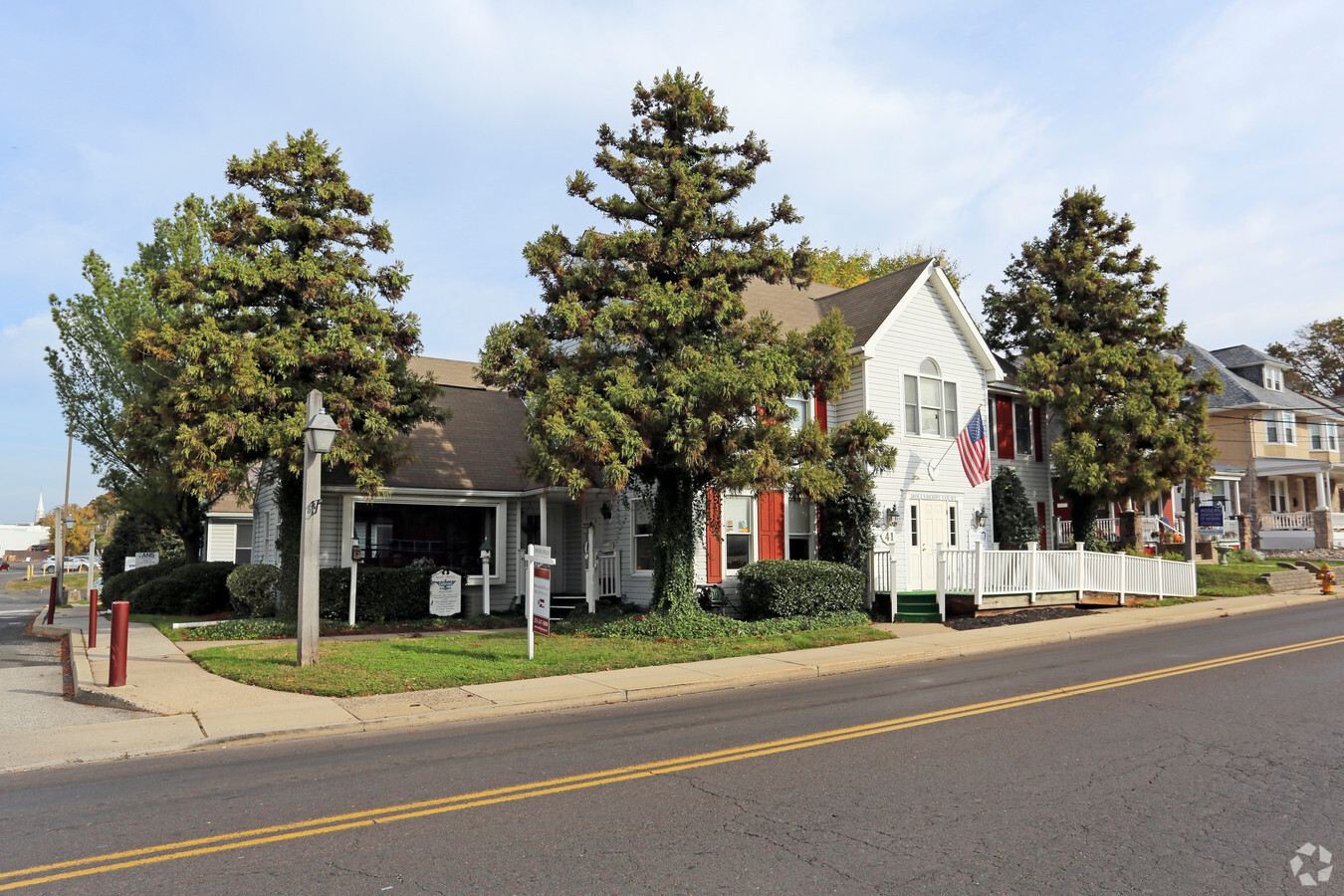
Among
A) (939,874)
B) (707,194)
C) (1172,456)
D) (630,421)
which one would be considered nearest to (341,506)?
(630,421)

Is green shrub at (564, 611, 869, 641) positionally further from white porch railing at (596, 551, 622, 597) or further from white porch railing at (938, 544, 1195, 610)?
white porch railing at (596, 551, 622, 597)

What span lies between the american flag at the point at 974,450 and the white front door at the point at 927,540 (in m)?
1.49

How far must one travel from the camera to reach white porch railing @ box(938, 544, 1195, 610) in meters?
19.5

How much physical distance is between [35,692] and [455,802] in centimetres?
915

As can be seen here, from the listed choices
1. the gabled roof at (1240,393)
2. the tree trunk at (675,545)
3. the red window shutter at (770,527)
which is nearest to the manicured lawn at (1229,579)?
the red window shutter at (770,527)

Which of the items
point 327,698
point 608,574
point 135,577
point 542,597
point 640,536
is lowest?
point 327,698

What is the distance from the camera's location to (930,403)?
23.7 metres

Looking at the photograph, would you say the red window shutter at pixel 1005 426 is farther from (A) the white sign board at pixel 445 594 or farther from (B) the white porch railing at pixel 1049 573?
(A) the white sign board at pixel 445 594

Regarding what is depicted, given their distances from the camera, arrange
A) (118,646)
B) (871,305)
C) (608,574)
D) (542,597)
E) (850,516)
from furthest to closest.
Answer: (871,305) < (608,574) < (850,516) < (542,597) < (118,646)

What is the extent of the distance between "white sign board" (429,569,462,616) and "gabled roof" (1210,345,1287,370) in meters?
44.4

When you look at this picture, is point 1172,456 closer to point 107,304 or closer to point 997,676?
point 997,676

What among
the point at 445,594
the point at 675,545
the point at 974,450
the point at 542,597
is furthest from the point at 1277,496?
the point at 542,597

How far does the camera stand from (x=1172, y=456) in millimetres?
25547

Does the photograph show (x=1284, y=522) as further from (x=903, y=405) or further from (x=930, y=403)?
(x=903, y=405)
